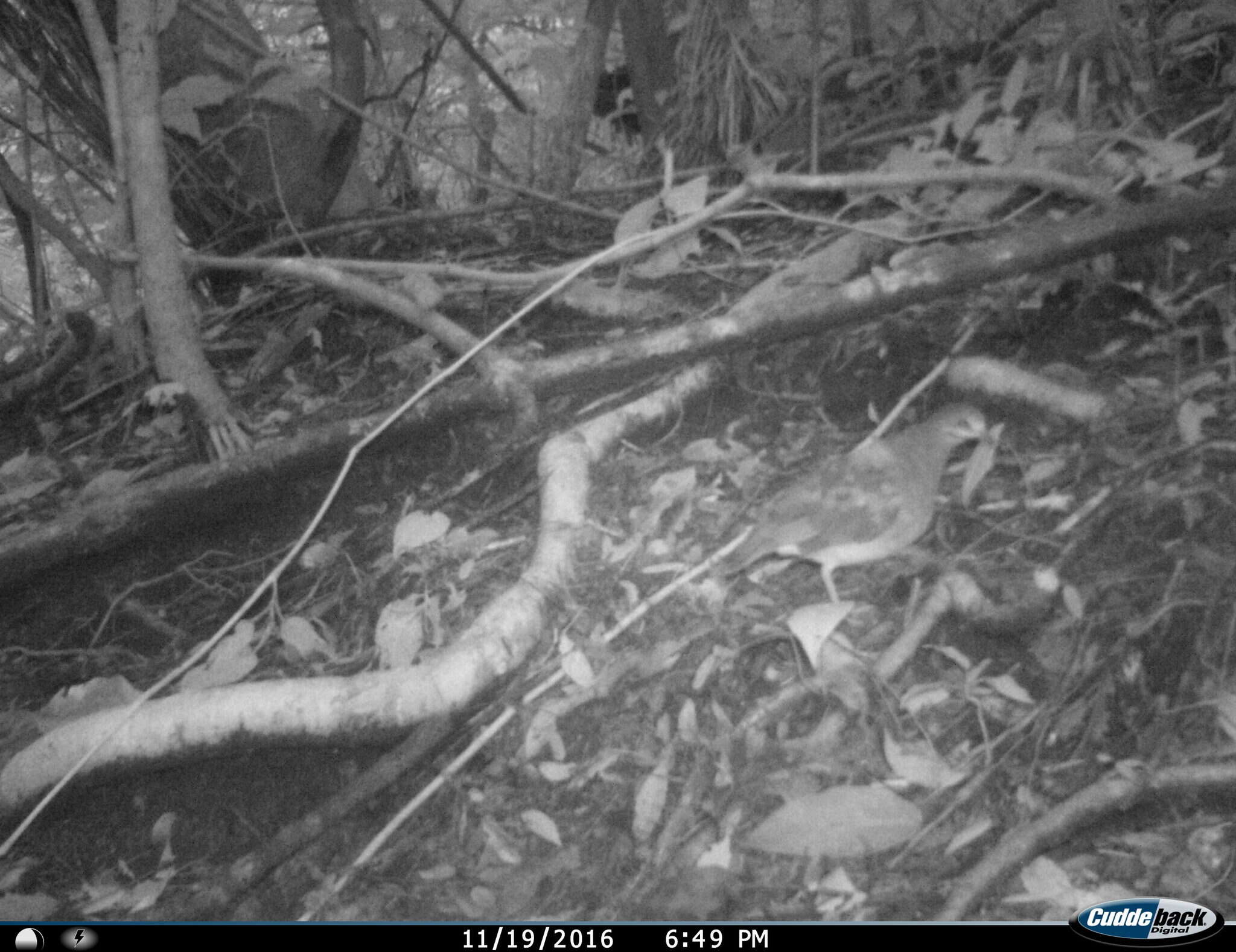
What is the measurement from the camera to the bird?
2.16 m

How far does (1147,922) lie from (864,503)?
0.93 metres

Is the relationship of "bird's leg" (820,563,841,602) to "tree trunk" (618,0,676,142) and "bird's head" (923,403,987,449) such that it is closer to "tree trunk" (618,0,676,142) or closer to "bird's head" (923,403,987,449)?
"bird's head" (923,403,987,449)

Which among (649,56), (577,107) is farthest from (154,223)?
(649,56)

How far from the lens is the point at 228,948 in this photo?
1830mm

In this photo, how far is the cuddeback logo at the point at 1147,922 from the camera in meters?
1.43

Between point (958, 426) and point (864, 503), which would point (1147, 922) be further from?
point (958, 426)

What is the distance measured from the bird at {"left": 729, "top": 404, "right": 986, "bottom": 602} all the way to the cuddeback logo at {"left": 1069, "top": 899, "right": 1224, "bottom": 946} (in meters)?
0.74

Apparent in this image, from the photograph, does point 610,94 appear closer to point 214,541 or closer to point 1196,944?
point 214,541

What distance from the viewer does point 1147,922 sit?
145 centimetres

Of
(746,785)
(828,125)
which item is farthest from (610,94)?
(746,785)

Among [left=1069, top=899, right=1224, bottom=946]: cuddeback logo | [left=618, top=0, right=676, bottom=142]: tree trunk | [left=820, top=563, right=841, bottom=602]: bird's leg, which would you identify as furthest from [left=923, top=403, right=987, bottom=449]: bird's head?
[left=618, top=0, right=676, bottom=142]: tree trunk

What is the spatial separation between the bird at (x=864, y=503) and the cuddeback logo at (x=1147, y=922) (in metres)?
0.74

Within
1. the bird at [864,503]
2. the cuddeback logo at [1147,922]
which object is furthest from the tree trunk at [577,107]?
the cuddeback logo at [1147,922]

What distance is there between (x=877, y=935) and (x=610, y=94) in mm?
3279
